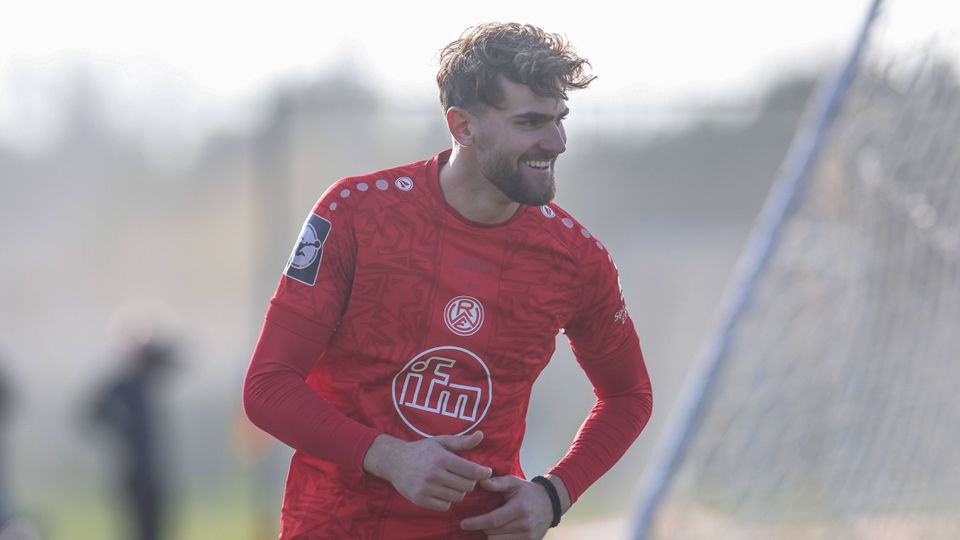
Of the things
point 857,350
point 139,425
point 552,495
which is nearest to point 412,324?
point 552,495

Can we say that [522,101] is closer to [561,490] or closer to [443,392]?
[443,392]

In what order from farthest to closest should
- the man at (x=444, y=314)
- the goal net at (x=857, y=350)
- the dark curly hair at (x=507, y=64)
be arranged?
the goal net at (x=857, y=350) → the dark curly hair at (x=507, y=64) → the man at (x=444, y=314)

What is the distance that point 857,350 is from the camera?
526 centimetres

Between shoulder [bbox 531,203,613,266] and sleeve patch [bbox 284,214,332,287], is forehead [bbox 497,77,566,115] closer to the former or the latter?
shoulder [bbox 531,203,613,266]

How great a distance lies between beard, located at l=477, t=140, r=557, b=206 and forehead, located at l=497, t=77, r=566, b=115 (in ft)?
0.32

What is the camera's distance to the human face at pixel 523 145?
2.87 meters

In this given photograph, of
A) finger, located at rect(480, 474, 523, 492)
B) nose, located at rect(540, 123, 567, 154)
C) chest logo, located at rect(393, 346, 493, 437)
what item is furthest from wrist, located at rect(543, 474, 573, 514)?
Result: nose, located at rect(540, 123, 567, 154)

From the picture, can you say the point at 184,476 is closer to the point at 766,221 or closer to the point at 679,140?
the point at 679,140

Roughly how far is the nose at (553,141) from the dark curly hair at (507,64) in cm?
7

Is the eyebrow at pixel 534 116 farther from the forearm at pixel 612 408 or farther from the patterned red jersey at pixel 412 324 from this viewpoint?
the forearm at pixel 612 408

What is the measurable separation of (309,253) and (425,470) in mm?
508

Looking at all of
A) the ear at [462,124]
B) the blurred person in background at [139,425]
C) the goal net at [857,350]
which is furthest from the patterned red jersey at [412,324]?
the blurred person in background at [139,425]

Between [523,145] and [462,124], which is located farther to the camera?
[462,124]

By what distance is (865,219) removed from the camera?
17.0 feet
